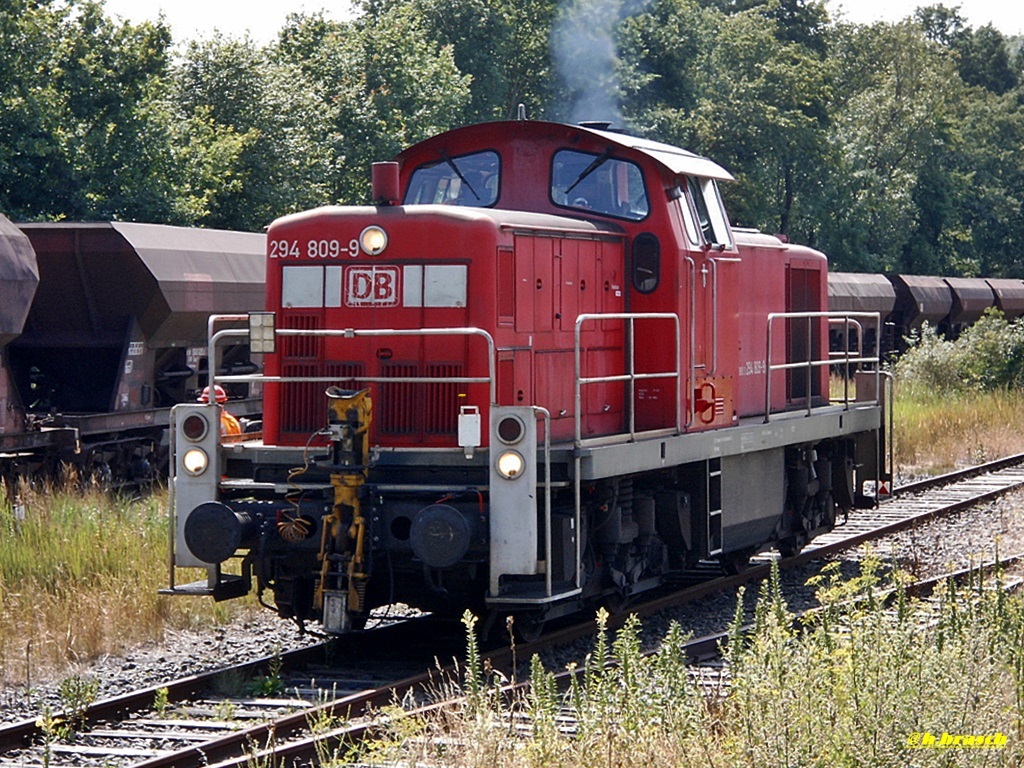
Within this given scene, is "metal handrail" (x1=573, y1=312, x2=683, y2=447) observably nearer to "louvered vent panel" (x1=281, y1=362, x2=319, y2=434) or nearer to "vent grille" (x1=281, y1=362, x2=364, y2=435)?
"vent grille" (x1=281, y1=362, x2=364, y2=435)

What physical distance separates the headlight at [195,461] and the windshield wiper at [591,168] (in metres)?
2.97

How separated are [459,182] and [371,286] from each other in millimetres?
1452

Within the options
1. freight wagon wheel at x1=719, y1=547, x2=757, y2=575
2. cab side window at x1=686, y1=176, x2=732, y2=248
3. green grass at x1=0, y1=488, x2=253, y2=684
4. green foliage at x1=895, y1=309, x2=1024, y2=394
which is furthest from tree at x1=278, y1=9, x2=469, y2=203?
cab side window at x1=686, y1=176, x2=732, y2=248

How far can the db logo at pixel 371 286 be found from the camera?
27.8 ft

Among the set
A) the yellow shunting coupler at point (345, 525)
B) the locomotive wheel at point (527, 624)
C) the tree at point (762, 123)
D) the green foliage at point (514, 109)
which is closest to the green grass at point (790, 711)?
the yellow shunting coupler at point (345, 525)

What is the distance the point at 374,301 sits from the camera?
851cm

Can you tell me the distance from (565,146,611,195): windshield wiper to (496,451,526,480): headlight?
95.1 inches

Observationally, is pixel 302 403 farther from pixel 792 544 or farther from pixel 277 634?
pixel 792 544

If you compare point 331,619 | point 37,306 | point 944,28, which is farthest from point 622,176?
point 944,28

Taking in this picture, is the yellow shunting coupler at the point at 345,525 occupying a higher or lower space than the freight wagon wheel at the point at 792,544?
higher

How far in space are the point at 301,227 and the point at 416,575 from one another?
7.22 ft

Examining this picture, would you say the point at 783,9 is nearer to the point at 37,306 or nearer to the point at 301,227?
the point at 37,306

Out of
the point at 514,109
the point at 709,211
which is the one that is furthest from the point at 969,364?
the point at 514,109

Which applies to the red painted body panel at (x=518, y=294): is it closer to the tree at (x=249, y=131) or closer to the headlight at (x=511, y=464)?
the headlight at (x=511, y=464)
